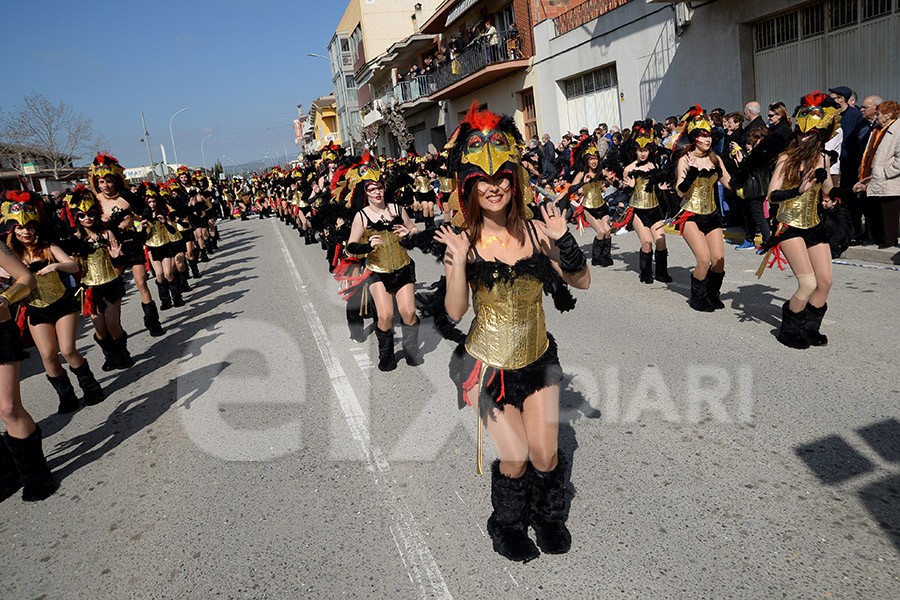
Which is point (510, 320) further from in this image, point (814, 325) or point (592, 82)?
point (592, 82)

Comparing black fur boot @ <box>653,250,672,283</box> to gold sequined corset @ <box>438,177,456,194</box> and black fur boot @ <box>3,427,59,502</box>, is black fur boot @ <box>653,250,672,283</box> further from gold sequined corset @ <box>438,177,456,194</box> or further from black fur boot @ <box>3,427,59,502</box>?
black fur boot @ <box>3,427,59,502</box>

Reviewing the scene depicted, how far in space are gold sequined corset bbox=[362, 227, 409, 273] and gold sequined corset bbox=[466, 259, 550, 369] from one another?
2927 millimetres

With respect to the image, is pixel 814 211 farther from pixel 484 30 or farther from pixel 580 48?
pixel 484 30

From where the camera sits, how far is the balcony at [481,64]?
76.8 feet

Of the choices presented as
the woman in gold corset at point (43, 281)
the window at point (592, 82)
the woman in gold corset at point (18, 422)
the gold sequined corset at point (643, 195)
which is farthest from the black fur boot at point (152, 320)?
the window at point (592, 82)

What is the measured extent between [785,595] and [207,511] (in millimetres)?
3135

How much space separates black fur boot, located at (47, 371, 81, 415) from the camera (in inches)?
227

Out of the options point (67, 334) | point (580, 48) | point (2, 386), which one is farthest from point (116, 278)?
point (580, 48)

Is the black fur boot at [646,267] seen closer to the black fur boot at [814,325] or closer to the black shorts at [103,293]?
the black fur boot at [814,325]

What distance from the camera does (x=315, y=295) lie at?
1031 cm

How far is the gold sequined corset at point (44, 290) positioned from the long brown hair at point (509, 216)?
4.08m

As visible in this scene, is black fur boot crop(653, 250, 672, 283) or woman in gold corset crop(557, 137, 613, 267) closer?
A: black fur boot crop(653, 250, 672, 283)

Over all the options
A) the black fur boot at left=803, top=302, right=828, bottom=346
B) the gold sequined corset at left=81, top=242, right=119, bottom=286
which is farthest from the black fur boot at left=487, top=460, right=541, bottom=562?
the gold sequined corset at left=81, top=242, right=119, bottom=286

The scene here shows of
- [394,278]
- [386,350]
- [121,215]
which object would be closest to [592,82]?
[121,215]
